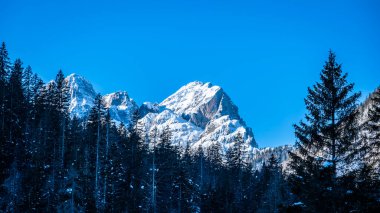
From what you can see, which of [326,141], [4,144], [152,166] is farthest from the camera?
[152,166]

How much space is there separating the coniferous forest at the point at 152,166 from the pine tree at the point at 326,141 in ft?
0.22

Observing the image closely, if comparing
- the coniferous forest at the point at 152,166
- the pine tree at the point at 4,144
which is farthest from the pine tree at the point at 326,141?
the pine tree at the point at 4,144

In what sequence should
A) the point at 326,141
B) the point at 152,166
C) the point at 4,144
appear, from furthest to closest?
the point at 152,166
the point at 4,144
the point at 326,141

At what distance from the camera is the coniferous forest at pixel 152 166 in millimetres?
22078

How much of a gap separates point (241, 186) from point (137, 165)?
26.1 meters

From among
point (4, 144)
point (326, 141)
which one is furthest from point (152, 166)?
point (326, 141)

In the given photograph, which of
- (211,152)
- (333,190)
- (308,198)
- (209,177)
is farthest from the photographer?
(211,152)

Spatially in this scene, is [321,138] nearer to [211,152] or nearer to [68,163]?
[68,163]

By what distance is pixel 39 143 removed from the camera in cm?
4838

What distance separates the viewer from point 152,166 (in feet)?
179

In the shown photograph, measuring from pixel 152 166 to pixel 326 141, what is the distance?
3566 cm

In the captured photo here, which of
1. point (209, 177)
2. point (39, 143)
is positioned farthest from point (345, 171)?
point (209, 177)

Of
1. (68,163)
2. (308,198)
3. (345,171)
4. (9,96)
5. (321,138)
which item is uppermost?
(9,96)

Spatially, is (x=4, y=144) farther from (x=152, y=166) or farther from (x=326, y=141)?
(x=326, y=141)
